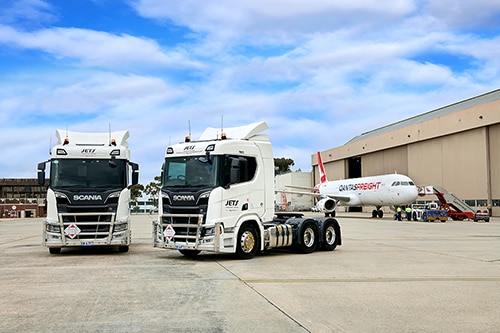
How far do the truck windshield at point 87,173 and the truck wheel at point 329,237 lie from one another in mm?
6396

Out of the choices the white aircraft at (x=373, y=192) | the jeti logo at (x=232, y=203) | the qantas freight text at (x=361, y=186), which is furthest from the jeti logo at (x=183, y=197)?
the qantas freight text at (x=361, y=186)

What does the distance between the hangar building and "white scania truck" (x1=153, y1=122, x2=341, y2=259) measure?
3838 cm

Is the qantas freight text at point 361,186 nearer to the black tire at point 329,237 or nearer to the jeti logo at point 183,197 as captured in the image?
the black tire at point 329,237

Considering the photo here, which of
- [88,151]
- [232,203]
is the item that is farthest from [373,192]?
[232,203]

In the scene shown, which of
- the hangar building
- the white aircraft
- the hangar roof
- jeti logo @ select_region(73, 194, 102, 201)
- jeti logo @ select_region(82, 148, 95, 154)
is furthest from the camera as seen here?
the hangar roof

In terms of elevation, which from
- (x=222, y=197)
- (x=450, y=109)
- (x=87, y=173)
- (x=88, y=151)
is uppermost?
(x=450, y=109)

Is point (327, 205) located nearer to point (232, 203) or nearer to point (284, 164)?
point (232, 203)

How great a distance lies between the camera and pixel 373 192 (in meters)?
50.2

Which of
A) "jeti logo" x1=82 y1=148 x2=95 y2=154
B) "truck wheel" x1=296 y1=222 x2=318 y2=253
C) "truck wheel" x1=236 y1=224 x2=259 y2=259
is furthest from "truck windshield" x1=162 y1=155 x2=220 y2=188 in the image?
"truck wheel" x1=296 y1=222 x2=318 y2=253

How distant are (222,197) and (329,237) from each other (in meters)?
4.79

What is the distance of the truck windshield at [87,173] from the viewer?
54.1ft

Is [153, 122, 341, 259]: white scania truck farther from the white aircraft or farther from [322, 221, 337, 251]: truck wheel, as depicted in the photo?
the white aircraft

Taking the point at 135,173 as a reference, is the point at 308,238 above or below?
below

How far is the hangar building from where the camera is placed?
1929 inches
